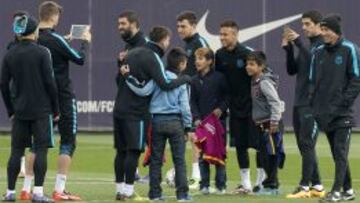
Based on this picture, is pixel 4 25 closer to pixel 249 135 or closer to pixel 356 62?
pixel 249 135

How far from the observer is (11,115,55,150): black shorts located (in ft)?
46.0

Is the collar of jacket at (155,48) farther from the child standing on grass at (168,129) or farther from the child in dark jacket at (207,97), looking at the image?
the child in dark jacket at (207,97)

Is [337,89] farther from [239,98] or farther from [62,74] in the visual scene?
[62,74]

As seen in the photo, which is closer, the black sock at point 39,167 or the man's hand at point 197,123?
the black sock at point 39,167

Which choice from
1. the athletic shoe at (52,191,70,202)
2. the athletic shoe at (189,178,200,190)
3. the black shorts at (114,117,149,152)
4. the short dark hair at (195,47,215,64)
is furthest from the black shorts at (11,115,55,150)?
the athletic shoe at (189,178,200,190)

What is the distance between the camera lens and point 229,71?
16.0 m

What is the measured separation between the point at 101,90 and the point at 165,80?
47.1 feet

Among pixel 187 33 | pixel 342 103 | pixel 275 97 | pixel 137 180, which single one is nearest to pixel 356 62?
pixel 342 103

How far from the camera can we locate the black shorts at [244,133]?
15703 mm

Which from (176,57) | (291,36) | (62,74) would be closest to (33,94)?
(62,74)

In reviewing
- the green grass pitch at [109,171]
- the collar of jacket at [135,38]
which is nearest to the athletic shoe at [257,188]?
the green grass pitch at [109,171]

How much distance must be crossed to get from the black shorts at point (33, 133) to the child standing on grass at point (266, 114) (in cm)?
285

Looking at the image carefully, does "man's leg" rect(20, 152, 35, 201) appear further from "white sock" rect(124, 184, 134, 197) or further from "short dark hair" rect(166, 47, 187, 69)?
"short dark hair" rect(166, 47, 187, 69)

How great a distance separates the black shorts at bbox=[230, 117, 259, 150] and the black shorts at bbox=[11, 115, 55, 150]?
2.79 metres
